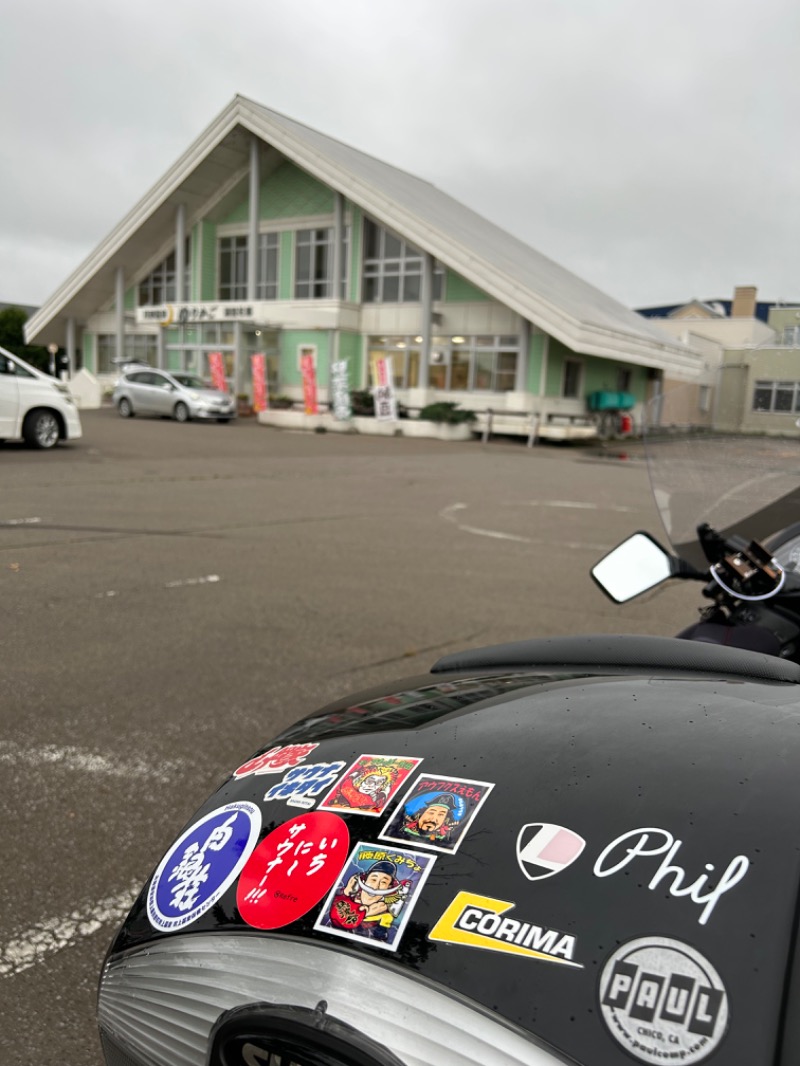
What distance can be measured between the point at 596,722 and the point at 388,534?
7.40 metres

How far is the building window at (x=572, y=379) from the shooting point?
3231 cm

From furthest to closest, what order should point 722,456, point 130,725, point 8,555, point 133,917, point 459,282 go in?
point 459,282 < point 8,555 < point 130,725 < point 722,456 < point 133,917

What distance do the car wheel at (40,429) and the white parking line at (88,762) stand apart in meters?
13.0

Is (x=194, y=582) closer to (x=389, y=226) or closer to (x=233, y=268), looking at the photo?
(x=389, y=226)

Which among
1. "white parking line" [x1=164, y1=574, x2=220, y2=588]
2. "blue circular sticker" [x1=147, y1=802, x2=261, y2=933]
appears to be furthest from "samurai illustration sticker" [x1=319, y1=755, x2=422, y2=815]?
"white parking line" [x1=164, y1=574, x2=220, y2=588]

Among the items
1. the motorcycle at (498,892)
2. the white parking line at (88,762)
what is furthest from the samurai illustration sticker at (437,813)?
the white parking line at (88,762)

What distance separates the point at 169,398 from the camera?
2758cm

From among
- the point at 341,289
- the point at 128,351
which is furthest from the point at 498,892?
the point at 128,351

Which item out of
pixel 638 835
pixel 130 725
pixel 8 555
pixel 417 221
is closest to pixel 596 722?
pixel 638 835

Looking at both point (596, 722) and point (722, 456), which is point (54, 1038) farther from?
point (722, 456)

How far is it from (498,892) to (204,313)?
35.7m

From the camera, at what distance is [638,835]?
101 centimetres

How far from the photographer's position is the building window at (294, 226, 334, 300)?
114 ft

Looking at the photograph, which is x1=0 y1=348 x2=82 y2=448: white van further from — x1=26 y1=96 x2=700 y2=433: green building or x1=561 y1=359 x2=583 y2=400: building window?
x1=561 y1=359 x2=583 y2=400: building window
